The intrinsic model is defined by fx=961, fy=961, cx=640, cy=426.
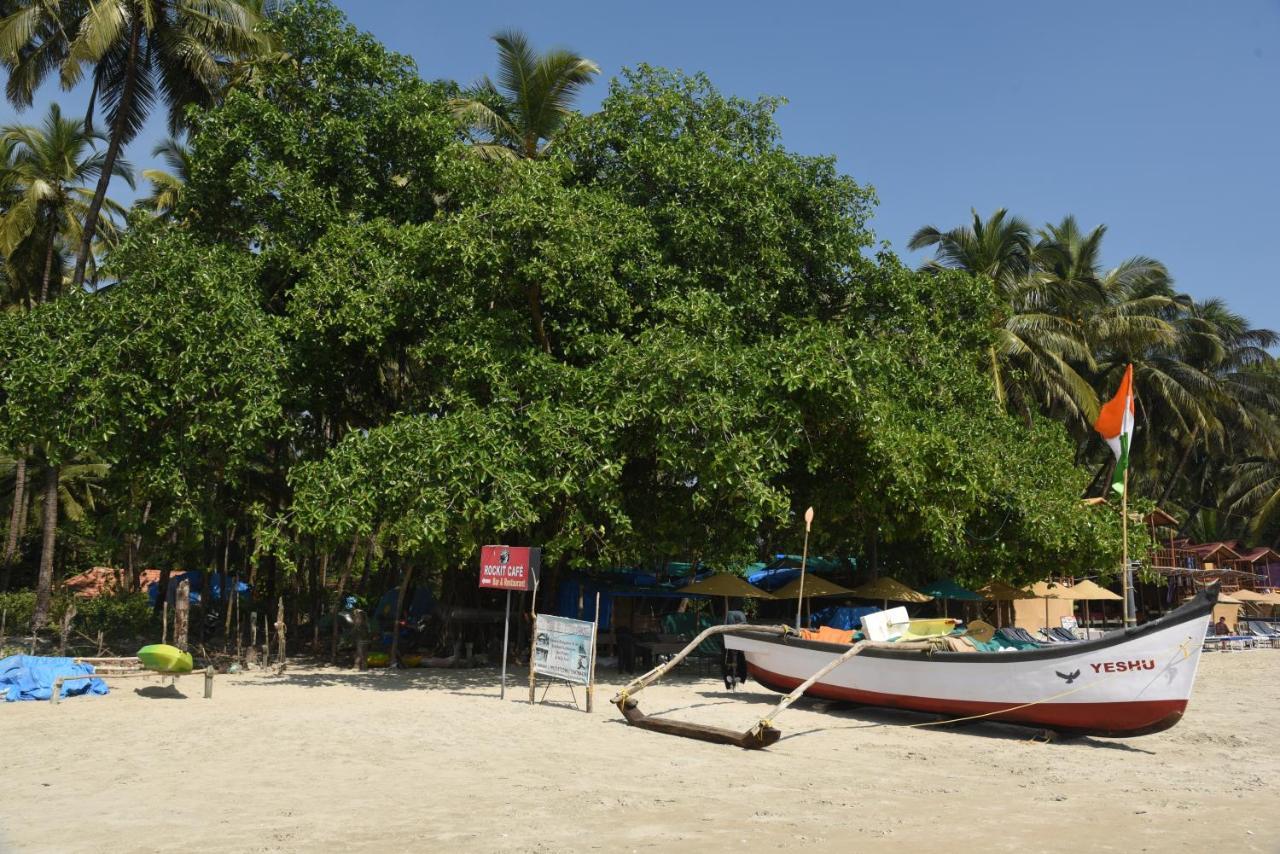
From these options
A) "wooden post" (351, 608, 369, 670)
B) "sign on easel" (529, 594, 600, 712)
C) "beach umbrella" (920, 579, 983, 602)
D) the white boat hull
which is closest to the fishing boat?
the white boat hull

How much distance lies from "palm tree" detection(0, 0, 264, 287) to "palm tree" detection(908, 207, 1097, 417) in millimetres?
21373

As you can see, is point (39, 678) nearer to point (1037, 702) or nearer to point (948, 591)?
point (1037, 702)

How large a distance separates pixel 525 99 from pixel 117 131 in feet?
30.2

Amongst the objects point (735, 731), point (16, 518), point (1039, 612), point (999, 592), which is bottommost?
point (735, 731)

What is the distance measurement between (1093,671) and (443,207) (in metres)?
15.2

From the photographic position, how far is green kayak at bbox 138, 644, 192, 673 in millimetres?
14680

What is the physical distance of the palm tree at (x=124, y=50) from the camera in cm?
1997

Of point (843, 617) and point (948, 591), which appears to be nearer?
point (843, 617)

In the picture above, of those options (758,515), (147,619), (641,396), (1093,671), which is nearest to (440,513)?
(641,396)

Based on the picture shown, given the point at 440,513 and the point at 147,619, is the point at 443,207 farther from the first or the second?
the point at 147,619

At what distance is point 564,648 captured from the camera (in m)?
14.3

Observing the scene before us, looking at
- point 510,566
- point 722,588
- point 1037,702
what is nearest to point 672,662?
point 510,566

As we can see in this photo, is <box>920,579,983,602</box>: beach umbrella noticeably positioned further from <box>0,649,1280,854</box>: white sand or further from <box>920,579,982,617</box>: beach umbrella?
<box>0,649,1280,854</box>: white sand

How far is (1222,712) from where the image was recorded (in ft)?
52.2
